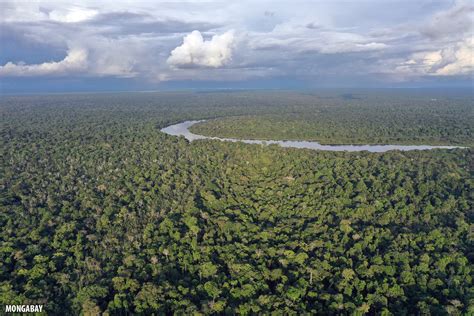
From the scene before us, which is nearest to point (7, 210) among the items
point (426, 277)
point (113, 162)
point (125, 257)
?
point (125, 257)

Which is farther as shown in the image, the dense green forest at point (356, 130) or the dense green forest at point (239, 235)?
the dense green forest at point (356, 130)

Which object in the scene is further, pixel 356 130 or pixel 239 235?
pixel 356 130

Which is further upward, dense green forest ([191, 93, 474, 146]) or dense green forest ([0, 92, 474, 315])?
dense green forest ([191, 93, 474, 146])

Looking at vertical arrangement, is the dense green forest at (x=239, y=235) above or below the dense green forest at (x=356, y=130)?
below

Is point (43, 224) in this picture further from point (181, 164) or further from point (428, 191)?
A: point (428, 191)

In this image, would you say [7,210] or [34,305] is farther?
[7,210]

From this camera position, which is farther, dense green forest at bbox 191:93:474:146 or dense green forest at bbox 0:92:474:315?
dense green forest at bbox 191:93:474:146

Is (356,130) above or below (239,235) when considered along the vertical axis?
above

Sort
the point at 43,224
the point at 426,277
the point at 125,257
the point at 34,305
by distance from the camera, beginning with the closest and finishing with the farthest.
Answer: the point at 34,305 < the point at 426,277 < the point at 125,257 < the point at 43,224
